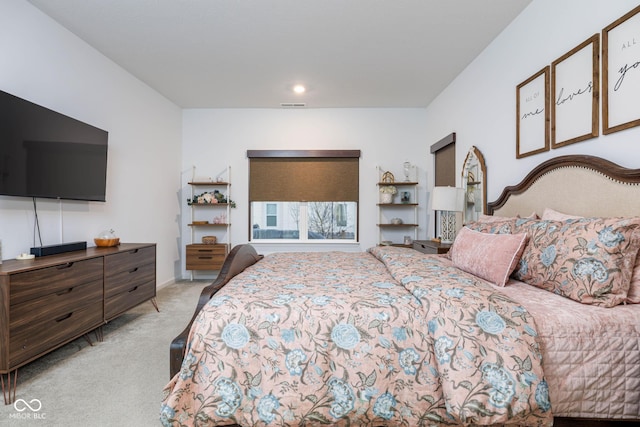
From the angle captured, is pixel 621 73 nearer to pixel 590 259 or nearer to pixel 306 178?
pixel 590 259

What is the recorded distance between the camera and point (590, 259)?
1.48 m

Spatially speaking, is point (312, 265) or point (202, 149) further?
point (202, 149)

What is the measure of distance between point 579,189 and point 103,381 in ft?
10.6

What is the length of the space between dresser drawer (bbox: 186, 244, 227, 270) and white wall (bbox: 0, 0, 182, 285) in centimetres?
33

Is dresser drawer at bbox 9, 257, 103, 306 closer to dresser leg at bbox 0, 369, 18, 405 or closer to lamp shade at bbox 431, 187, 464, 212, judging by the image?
dresser leg at bbox 0, 369, 18, 405

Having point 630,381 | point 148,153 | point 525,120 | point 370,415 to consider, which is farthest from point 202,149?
point 630,381

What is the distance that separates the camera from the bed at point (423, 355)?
1.25m

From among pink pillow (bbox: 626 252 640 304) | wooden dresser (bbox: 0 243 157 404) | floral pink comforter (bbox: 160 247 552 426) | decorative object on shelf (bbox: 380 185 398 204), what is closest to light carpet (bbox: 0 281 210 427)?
wooden dresser (bbox: 0 243 157 404)

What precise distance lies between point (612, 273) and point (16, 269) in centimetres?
310

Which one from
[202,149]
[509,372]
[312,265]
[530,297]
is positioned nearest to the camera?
[509,372]

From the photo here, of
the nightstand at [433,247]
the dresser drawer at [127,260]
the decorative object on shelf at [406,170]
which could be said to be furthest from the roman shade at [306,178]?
the dresser drawer at [127,260]

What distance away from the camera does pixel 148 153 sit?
14.2 feet

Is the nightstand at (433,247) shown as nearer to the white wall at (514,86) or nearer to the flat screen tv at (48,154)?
the white wall at (514,86)

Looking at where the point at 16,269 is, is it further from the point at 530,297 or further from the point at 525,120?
the point at 525,120
